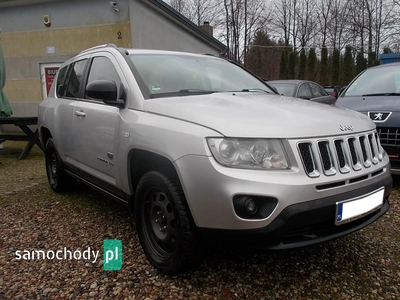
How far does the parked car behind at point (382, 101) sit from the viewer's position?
13.0 ft

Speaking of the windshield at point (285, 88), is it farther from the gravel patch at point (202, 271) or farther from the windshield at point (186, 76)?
the gravel patch at point (202, 271)

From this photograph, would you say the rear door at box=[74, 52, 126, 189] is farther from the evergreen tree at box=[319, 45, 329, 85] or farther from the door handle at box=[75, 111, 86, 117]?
the evergreen tree at box=[319, 45, 329, 85]

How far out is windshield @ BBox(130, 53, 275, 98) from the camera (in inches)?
108

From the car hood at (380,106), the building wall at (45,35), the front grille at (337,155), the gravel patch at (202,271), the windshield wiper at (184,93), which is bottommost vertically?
the gravel patch at (202,271)

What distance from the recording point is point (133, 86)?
2641mm

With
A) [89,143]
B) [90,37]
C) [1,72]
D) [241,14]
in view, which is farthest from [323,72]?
[89,143]

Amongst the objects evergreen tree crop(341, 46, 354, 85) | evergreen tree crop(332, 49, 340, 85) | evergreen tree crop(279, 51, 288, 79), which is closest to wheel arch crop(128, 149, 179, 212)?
evergreen tree crop(279, 51, 288, 79)

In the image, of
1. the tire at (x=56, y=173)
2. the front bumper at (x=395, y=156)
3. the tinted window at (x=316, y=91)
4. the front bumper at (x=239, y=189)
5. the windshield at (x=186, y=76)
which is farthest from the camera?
the tinted window at (x=316, y=91)

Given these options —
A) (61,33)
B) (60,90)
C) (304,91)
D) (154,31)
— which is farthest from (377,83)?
(61,33)

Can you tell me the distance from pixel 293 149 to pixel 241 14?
1249 inches

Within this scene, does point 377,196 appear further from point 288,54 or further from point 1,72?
point 288,54

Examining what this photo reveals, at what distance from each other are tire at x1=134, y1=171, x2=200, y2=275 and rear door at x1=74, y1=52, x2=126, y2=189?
51 centimetres

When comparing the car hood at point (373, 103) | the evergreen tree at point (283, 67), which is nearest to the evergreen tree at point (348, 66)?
the evergreen tree at point (283, 67)

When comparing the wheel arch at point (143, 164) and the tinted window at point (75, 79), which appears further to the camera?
the tinted window at point (75, 79)
